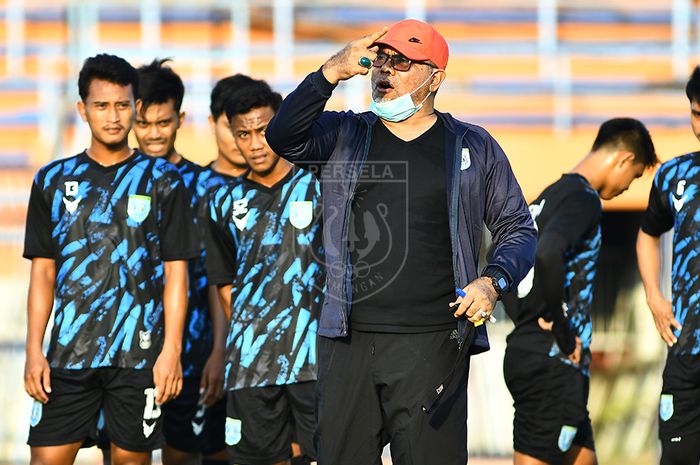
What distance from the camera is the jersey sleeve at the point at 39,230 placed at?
6367 millimetres

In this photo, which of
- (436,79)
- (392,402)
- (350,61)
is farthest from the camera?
(436,79)

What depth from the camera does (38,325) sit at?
248 inches

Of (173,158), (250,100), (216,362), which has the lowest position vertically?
(216,362)

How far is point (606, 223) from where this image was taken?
43.8 feet

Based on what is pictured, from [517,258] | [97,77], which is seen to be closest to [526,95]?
[97,77]

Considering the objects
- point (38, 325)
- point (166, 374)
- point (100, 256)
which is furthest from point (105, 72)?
point (166, 374)

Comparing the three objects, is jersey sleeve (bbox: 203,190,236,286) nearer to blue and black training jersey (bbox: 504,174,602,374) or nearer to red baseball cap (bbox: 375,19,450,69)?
blue and black training jersey (bbox: 504,174,602,374)

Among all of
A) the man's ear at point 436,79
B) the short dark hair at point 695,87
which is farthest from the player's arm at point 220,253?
the short dark hair at point 695,87

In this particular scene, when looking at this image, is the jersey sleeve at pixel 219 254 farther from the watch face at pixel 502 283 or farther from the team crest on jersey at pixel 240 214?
the watch face at pixel 502 283

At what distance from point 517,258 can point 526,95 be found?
9.51 m

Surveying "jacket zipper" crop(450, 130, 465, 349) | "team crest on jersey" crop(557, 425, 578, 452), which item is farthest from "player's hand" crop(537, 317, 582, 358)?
"jacket zipper" crop(450, 130, 465, 349)

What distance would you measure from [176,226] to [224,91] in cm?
130

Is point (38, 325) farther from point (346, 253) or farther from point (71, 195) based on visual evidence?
point (346, 253)

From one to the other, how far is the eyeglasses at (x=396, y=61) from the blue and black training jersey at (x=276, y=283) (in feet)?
4.90
